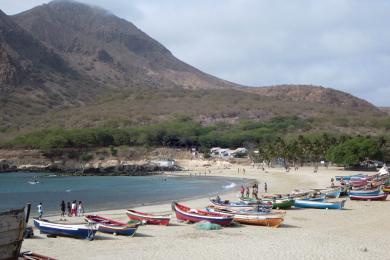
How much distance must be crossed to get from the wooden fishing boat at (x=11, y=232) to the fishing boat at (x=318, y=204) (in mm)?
26980

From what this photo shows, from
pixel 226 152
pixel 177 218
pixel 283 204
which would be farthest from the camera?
pixel 226 152

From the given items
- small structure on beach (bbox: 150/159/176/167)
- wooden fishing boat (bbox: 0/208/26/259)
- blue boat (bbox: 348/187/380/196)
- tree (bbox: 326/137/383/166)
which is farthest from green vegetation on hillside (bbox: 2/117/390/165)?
wooden fishing boat (bbox: 0/208/26/259)

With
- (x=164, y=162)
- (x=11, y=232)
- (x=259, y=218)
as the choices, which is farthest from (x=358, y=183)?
(x=164, y=162)

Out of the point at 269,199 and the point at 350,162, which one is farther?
the point at 350,162

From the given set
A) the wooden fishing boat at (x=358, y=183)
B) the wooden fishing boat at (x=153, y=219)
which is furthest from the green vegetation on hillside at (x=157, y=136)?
the wooden fishing boat at (x=153, y=219)

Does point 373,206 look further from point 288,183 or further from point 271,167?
point 271,167

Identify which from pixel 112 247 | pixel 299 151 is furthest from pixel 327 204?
pixel 299 151

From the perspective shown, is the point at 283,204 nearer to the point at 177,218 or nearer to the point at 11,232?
the point at 177,218

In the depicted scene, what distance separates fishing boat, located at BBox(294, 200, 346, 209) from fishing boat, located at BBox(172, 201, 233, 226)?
415 inches

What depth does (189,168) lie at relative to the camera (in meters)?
128

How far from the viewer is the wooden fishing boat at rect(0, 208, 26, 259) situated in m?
16.8

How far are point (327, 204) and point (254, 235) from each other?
43.0ft

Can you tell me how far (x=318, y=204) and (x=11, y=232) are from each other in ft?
90.8

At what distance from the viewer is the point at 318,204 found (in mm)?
39844
